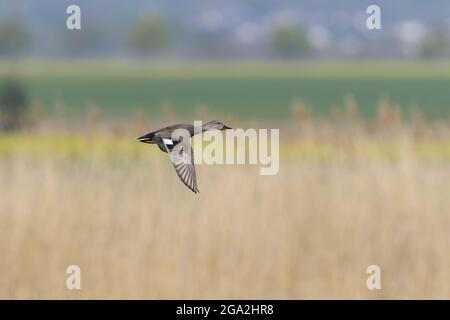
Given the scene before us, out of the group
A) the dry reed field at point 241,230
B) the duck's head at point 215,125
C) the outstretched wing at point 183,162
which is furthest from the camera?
the dry reed field at point 241,230

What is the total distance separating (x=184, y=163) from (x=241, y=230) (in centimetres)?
320

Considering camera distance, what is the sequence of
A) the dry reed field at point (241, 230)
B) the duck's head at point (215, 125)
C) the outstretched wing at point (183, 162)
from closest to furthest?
the outstretched wing at point (183, 162)
the duck's head at point (215, 125)
the dry reed field at point (241, 230)

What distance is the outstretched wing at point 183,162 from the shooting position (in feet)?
5.46

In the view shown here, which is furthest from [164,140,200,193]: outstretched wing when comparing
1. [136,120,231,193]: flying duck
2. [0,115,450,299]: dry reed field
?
[0,115,450,299]: dry reed field

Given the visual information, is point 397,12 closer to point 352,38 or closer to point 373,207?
point 352,38

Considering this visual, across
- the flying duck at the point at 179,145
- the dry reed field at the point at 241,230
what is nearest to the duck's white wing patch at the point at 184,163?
the flying duck at the point at 179,145

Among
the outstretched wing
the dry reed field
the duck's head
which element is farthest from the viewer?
the dry reed field

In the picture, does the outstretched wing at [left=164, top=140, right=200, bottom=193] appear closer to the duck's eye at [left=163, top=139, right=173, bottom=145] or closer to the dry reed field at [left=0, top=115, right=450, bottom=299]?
the duck's eye at [left=163, top=139, right=173, bottom=145]

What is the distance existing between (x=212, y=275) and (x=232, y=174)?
2.03 ft

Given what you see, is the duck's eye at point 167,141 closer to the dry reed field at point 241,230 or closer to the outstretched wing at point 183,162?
the outstretched wing at point 183,162

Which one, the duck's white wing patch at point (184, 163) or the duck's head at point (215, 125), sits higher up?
the duck's head at point (215, 125)

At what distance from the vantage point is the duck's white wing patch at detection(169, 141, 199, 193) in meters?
1.67

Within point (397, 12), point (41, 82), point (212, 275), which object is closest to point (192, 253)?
point (212, 275)

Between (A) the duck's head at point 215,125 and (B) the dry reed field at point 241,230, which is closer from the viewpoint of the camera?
(A) the duck's head at point 215,125
